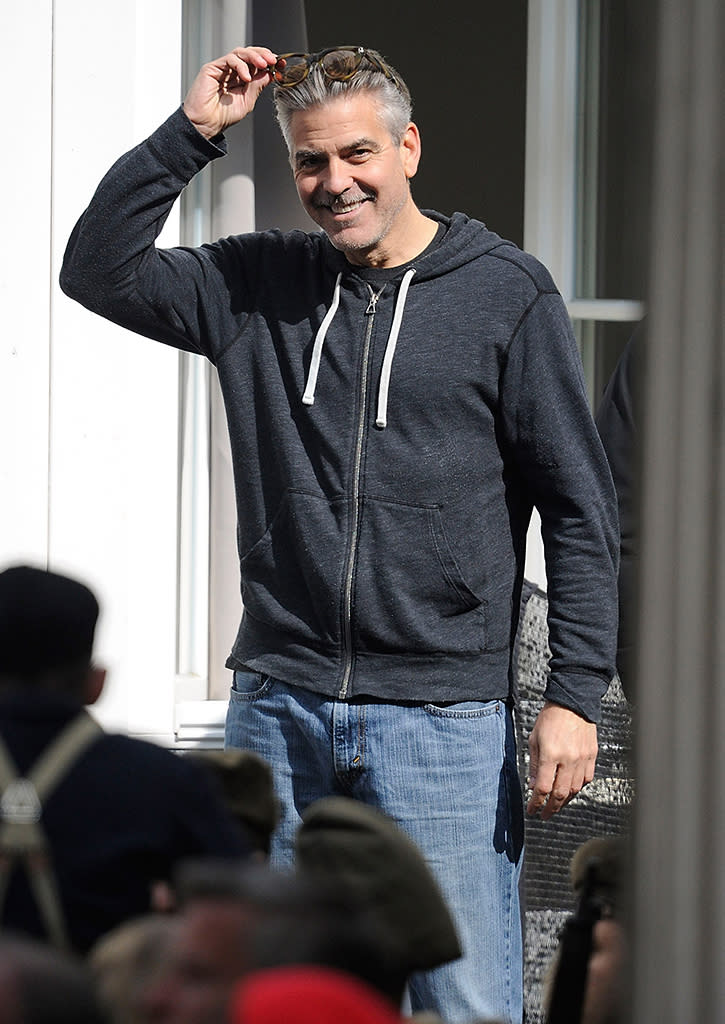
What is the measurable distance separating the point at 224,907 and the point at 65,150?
2.70 meters

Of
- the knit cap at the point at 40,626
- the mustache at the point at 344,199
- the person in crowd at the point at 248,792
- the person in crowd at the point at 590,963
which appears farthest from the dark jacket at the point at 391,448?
the knit cap at the point at 40,626

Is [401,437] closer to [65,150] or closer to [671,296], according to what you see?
[671,296]

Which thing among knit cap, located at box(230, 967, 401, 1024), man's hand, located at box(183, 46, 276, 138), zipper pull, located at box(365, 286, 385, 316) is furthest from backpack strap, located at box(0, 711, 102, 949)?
man's hand, located at box(183, 46, 276, 138)

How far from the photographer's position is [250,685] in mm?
2533

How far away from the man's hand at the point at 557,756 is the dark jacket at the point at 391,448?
0.11 ft

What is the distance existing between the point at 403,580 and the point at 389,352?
385 millimetres

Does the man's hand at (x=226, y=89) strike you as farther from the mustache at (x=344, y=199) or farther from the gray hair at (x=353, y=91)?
the mustache at (x=344, y=199)

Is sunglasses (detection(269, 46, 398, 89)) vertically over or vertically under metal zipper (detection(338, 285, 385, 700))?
over

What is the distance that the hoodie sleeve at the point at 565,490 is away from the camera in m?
2.44

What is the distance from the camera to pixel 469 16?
473cm

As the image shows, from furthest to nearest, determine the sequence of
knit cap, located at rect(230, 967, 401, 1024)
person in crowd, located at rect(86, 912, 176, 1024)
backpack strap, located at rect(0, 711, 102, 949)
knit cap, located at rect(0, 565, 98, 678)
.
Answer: knit cap, located at rect(0, 565, 98, 678) → backpack strap, located at rect(0, 711, 102, 949) → person in crowd, located at rect(86, 912, 176, 1024) → knit cap, located at rect(230, 967, 401, 1024)

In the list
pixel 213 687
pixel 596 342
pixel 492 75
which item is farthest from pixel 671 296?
pixel 492 75

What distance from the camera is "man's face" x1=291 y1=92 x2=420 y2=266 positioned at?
2490mm

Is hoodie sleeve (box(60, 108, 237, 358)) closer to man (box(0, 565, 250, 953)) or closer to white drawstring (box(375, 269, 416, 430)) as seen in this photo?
white drawstring (box(375, 269, 416, 430))
